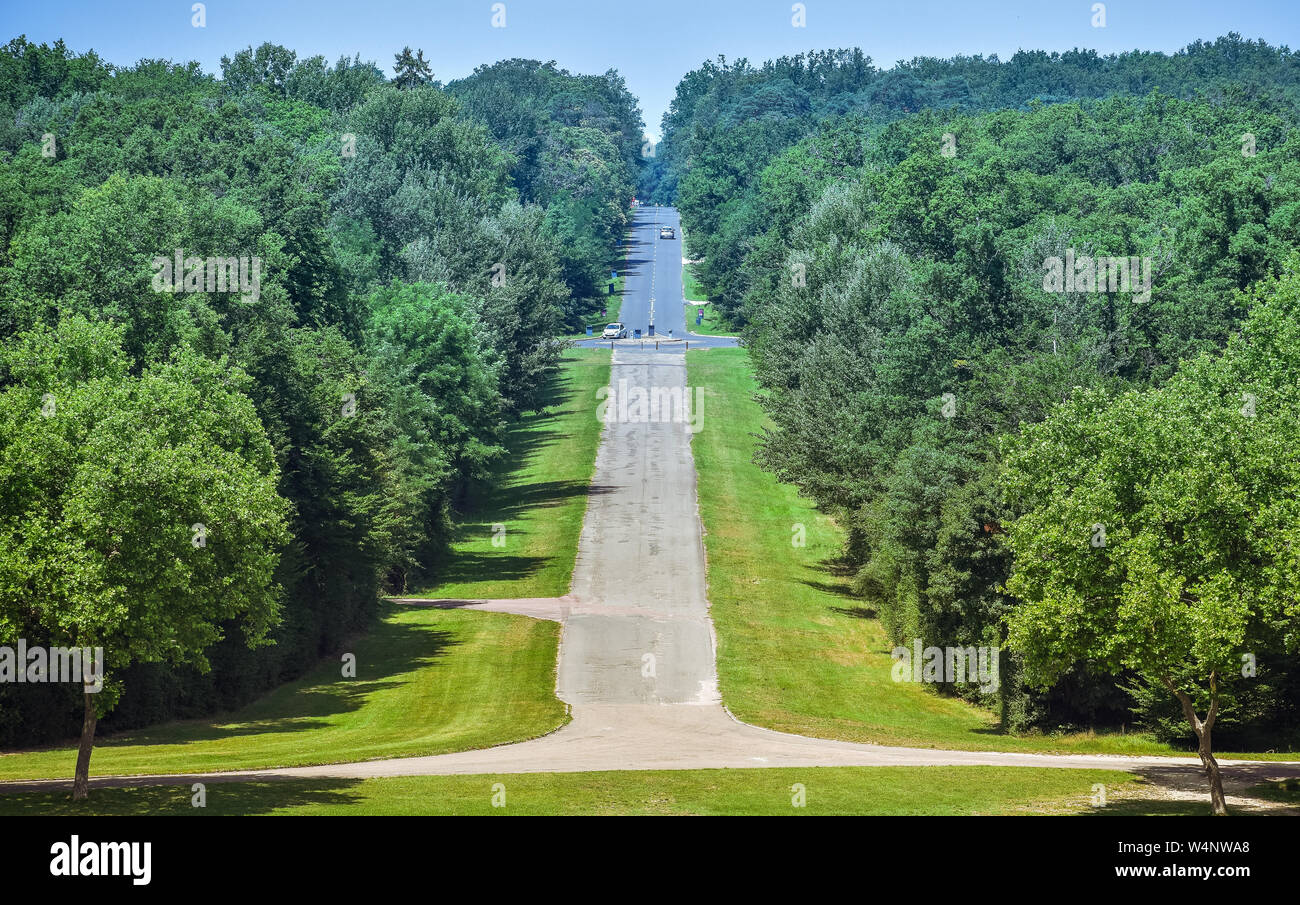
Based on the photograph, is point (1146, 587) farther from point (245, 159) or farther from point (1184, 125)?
point (1184, 125)

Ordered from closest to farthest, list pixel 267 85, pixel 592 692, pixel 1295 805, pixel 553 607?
pixel 1295 805
pixel 592 692
pixel 553 607
pixel 267 85

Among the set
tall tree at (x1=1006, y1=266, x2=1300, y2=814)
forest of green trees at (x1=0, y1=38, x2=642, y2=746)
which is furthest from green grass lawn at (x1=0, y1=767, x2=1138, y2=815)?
tall tree at (x1=1006, y1=266, x2=1300, y2=814)

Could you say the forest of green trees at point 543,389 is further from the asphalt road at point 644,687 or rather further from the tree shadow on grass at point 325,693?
the asphalt road at point 644,687

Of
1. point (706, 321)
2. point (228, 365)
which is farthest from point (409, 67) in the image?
point (228, 365)

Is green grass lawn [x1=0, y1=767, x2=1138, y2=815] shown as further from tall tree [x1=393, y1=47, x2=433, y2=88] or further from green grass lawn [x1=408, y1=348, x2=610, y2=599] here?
tall tree [x1=393, y1=47, x2=433, y2=88]

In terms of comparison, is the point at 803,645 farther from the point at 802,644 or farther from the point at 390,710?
the point at 390,710
